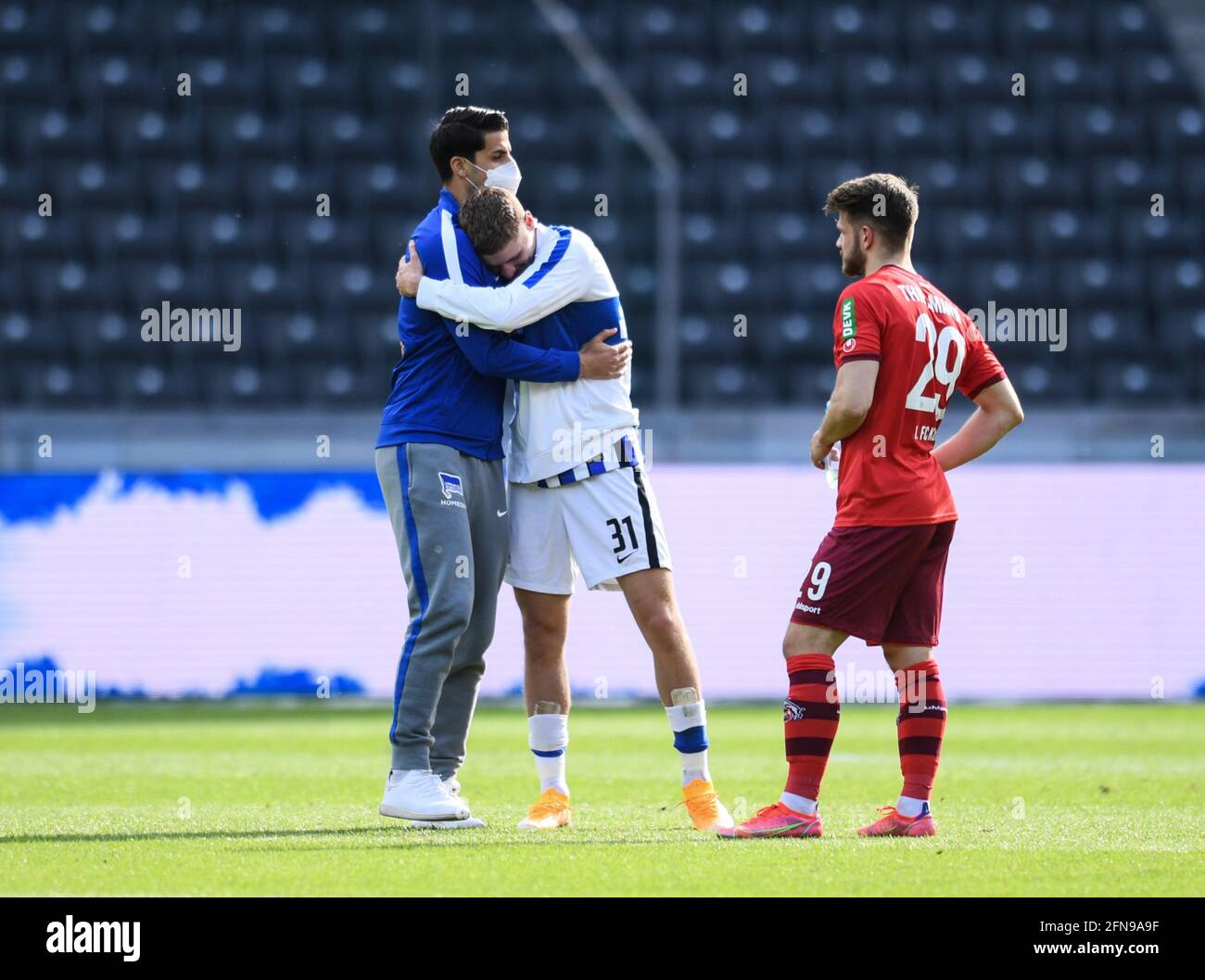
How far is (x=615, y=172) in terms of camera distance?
14.7 metres

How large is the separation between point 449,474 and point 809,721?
1214 mm

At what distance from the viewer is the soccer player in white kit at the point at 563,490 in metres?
5.21

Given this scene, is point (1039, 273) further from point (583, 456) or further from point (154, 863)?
point (154, 863)

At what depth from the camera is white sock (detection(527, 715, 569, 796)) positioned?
542cm

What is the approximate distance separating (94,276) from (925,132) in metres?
7.01

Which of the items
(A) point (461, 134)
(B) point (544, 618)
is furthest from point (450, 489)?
(A) point (461, 134)

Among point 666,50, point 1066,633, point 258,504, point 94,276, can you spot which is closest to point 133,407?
point 94,276

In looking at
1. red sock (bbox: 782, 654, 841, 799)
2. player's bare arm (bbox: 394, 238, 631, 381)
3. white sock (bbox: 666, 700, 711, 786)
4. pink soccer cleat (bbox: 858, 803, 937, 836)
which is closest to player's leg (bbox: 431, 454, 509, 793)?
player's bare arm (bbox: 394, 238, 631, 381)

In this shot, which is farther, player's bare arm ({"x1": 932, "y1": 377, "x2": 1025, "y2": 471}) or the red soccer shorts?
player's bare arm ({"x1": 932, "y1": 377, "x2": 1025, "y2": 471})

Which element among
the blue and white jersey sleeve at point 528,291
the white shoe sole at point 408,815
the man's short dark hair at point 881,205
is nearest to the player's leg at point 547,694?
the white shoe sole at point 408,815

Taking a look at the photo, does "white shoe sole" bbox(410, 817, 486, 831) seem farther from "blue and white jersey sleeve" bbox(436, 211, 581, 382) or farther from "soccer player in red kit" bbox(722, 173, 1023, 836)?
"blue and white jersey sleeve" bbox(436, 211, 581, 382)

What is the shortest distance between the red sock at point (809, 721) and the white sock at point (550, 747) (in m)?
0.74

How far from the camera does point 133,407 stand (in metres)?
13.7

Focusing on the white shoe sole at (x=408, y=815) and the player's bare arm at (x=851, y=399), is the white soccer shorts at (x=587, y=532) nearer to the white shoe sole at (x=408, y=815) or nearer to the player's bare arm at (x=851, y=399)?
the player's bare arm at (x=851, y=399)
